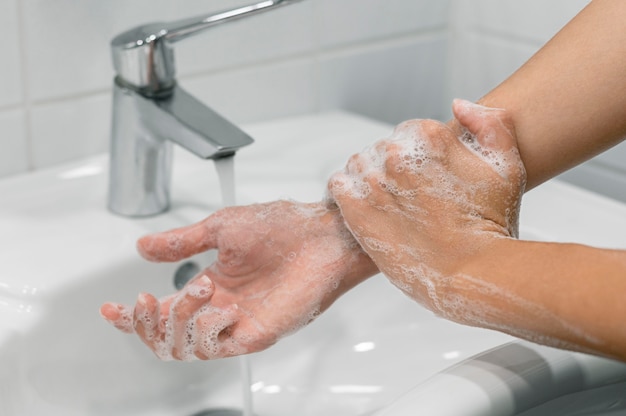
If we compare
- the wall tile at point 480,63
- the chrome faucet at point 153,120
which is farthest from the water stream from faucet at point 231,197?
the wall tile at point 480,63

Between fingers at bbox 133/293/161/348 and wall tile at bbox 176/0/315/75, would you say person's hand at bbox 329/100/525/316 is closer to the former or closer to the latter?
fingers at bbox 133/293/161/348

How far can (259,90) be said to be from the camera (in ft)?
2.95

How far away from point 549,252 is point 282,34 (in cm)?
46

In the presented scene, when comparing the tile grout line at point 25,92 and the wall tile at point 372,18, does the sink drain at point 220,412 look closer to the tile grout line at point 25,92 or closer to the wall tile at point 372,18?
the tile grout line at point 25,92

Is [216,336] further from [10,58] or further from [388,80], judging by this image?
[388,80]

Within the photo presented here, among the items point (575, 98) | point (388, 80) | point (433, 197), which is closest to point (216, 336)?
point (433, 197)

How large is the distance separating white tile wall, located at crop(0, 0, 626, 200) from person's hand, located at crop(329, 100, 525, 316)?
29cm

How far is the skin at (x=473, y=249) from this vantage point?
499 millimetres

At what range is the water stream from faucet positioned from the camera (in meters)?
0.69

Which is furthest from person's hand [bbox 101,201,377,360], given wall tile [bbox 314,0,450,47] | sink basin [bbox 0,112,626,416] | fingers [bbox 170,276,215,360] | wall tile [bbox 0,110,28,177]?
wall tile [bbox 314,0,450,47]

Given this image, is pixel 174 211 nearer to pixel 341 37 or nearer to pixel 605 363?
pixel 341 37

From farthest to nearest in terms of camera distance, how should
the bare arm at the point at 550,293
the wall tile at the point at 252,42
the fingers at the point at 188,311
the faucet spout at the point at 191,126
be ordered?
1. the wall tile at the point at 252,42
2. the faucet spout at the point at 191,126
3. the fingers at the point at 188,311
4. the bare arm at the point at 550,293

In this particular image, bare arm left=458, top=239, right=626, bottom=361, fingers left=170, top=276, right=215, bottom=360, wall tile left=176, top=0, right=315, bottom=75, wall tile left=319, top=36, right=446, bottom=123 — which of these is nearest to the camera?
bare arm left=458, top=239, right=626, bottom=361

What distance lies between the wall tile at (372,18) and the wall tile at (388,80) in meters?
0.02
